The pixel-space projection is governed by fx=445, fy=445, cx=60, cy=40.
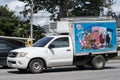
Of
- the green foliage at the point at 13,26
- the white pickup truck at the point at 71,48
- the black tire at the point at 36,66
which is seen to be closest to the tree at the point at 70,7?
the green foliage at the point at 13,26

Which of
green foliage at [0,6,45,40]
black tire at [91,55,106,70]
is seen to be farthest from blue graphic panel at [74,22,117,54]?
green foliage at [0,6,45,40]

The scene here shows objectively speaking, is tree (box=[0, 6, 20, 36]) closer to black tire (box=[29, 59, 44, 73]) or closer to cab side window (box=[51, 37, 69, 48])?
cab side window (box=[51, 37, 69, 48])

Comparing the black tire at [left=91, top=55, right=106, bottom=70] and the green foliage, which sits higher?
the green foliage

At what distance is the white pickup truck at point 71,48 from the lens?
Answer: 19.6 metres

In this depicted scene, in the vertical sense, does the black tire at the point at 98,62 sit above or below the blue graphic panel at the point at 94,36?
below

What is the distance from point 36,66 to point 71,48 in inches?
78.2

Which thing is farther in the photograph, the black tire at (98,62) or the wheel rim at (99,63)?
the wheel rim at (99,63)

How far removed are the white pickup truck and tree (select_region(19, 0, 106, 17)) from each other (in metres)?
25.2

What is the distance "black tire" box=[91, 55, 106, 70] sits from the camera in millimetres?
21234

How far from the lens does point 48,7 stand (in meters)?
47.7

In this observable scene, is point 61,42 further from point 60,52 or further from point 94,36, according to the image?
point 94,36

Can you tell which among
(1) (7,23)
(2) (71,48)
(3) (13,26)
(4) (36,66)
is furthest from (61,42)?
(3) (13,26)

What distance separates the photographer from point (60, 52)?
20203 millimetres

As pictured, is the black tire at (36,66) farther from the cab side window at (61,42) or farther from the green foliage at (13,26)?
the green foliage at (13,26)
